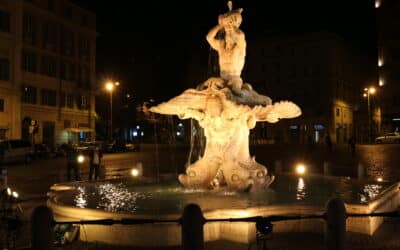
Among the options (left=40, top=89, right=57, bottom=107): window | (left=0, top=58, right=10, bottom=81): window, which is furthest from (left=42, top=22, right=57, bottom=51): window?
(left=0, top=58, right=10, bottom=81): window

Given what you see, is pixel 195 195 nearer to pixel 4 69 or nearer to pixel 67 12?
pixel 4 69

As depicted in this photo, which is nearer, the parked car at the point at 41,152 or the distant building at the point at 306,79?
the parked car at the point at 41,152

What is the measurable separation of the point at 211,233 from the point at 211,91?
183 inches

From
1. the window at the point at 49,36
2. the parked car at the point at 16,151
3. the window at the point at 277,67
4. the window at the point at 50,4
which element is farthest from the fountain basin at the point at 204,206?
the window at the point at 277,67

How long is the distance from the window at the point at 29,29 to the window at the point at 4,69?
382cm

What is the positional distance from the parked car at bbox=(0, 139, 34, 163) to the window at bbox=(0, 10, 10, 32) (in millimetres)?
12594

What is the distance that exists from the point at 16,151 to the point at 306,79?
42578mm

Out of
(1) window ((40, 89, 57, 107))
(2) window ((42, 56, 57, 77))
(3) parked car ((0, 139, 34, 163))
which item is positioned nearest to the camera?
(3) parked car ((0, 139, 34, 163))

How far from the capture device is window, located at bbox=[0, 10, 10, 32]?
3900cm

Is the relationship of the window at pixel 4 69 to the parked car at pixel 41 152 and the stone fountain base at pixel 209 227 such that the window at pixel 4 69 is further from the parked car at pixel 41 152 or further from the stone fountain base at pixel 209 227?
the stone fountain base at pixel 209 227

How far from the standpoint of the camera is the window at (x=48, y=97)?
44.7 meters

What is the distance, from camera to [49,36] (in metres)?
45.9

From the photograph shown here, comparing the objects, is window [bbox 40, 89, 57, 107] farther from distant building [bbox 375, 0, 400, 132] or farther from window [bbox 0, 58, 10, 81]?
distant building [bbox 375, 0, 400, 132]

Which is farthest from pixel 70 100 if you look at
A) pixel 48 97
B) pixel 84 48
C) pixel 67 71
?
pixel 84 48
